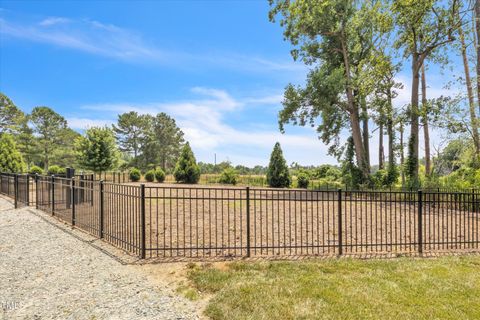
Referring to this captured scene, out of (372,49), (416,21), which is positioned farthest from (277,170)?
(416,21)

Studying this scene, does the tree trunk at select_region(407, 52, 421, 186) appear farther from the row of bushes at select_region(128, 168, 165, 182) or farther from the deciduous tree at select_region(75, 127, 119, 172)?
the deciduous tree at select_region(75, 127, 119, 172)

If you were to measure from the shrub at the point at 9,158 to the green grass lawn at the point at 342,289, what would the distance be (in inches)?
872

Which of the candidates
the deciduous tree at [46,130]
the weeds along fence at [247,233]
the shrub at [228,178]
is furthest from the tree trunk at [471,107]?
the deciduous tree at [46,130]

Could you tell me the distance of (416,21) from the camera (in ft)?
51.7

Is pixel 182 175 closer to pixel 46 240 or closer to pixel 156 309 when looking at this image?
→ pixel 46 240

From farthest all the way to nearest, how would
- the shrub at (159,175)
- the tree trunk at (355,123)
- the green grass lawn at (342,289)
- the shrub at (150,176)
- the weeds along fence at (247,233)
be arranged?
the shrub at (150,176), the shrub at (159,175), the tree trunk at (355,123), the weeds along fence at (247,233), the green grass lawn at (342,289)

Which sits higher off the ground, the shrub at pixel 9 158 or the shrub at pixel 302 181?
the shrub at pixel 9 158

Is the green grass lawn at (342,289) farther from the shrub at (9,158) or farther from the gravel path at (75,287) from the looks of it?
the shrub at (9,158)

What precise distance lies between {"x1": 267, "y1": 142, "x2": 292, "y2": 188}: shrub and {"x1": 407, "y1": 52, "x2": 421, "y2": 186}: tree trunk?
31.2 feet

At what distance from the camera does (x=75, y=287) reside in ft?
14.0

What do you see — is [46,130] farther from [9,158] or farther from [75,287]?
[75,287]

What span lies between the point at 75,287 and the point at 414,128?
18.8 metres

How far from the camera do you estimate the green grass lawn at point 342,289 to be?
11.3ft

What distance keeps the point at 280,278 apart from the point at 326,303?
0.90 metres
